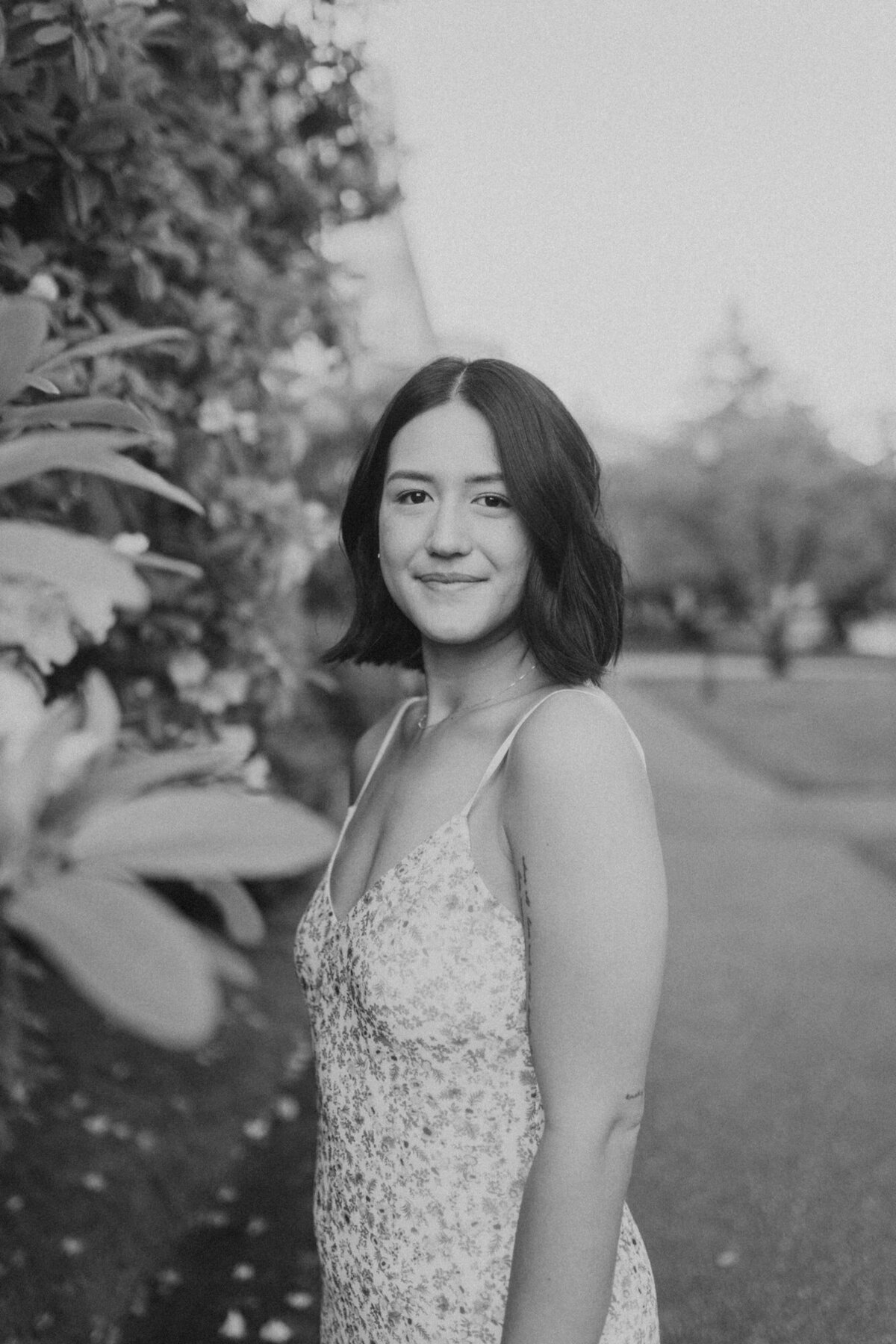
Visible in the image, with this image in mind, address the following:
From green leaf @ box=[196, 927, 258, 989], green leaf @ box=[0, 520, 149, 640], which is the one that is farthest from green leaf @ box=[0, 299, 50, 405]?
green leaf @ box=[196, 927, 258, 989]

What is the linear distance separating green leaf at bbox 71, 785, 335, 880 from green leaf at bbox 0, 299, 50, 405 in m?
0.33

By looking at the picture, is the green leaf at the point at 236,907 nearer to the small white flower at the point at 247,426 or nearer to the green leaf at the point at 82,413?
the green leaf at the point at 82,413

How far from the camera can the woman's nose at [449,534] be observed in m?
1.58

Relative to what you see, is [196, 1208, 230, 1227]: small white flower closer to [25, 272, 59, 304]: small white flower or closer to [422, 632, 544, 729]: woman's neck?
[422, 632, 544, 729]: woman's neck

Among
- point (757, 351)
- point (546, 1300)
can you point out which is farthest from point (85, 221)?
point (757, 351)

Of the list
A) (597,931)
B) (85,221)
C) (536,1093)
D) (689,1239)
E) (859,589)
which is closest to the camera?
(597,931)

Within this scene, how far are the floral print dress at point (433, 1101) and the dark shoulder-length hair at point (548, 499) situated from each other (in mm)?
230

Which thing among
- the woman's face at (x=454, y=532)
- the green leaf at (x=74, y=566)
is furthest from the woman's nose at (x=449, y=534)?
the green leaf at (x=74, y=566)

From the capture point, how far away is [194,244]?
7.88 feet

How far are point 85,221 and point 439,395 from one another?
66 centimetres

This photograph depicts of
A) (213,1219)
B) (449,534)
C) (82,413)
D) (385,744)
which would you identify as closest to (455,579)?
(449,534)

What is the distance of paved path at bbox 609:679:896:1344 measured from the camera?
11.2 feet

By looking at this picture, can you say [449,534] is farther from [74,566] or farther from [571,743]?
[74,566]

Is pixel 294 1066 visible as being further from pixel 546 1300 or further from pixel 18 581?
pixel 18 581
